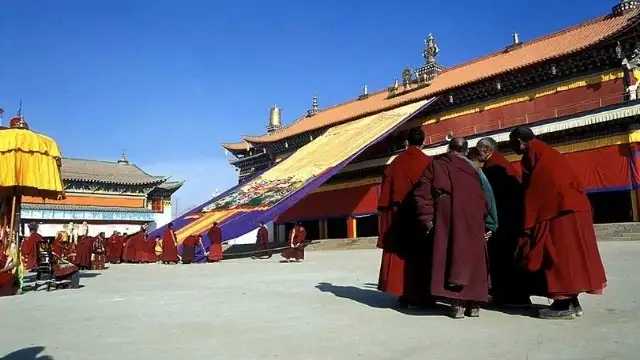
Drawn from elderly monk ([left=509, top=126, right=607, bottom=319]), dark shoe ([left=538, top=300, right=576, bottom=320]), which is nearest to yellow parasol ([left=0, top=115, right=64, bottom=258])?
elderly monk ([left=509, top=126, right=607, bottom=319])

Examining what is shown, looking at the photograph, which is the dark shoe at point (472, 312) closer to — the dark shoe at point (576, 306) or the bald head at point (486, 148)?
the dark shoe at point (576, 306)

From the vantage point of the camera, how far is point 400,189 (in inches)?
161

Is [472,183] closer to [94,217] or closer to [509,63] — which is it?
[509,63]

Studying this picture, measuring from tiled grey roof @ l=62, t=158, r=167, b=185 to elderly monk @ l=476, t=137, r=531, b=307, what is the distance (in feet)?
109

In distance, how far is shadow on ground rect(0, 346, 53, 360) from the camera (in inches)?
101

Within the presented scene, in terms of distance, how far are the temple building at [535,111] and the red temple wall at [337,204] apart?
52mm

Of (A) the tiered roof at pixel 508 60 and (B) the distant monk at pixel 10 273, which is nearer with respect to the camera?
(B) the distant monk at pixel 10 273

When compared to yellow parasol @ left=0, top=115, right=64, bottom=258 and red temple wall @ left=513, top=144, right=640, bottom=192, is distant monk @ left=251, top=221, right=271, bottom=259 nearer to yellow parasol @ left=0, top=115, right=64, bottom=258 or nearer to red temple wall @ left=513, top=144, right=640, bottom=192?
yellow parasol @ left=0, top=115, right=64, bottom=258

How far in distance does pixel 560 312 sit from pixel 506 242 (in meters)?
0.74

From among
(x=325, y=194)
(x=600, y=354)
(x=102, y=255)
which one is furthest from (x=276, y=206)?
(x=600, y=354)

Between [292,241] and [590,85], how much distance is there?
10.7 meters

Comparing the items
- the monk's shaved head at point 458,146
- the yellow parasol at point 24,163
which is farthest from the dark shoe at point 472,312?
the yellow parasol at point 24,163

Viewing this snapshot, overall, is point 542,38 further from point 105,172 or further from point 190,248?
point 105,172

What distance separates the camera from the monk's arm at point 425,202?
3.66 metres
